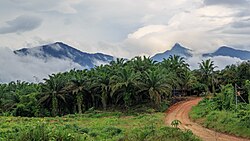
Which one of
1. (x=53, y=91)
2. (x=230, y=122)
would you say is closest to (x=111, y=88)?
(x=53, y=91)

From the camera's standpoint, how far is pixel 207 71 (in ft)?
202

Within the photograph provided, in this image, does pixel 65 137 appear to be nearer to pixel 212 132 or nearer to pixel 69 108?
pixel 212 132

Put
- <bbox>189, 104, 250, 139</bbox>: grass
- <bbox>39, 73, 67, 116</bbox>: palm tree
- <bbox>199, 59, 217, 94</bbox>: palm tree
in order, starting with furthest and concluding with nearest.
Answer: <bbox>199, 59, 217, 94</bbox>: palm tree → <bbox>39, 73, 67, 116</bbox>: palm tree → <bbox>189, 104, 250, 139</bbox>: grass

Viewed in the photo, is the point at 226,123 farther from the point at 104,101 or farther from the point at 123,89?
the point at 104,101

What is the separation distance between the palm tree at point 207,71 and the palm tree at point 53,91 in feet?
79.9

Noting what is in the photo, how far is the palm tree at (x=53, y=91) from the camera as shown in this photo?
49.7 meters

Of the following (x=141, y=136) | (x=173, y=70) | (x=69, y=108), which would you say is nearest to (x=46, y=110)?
(x=69, y=108)

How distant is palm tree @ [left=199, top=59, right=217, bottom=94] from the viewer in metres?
59.7

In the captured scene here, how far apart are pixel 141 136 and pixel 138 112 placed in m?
24.7

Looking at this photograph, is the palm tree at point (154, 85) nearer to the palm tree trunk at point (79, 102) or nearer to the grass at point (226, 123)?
Answer: the palm tree trunk at point (79, 102)

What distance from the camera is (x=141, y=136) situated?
19406 millimetres

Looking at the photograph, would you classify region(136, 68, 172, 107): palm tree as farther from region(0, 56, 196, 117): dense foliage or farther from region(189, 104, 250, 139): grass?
region(189, 104, 250, 139): grass

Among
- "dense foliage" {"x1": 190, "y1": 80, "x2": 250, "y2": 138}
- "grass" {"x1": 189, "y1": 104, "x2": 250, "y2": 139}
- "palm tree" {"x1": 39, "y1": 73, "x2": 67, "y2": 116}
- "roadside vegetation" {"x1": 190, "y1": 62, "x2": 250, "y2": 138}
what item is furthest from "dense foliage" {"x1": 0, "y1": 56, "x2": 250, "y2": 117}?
"grass" {"x1": 189, "y1": 104, "x2": 250, "y2": 139}

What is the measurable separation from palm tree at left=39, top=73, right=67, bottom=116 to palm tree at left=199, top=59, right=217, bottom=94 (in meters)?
24.4
